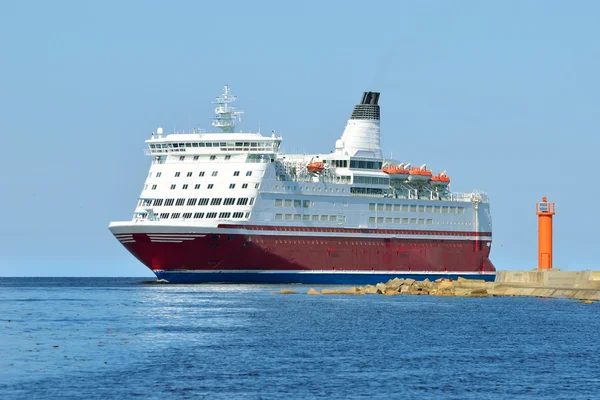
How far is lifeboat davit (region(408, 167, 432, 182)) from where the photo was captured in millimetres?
79500

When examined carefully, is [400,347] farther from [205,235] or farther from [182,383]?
[205,235]

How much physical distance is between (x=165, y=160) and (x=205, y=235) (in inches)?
358

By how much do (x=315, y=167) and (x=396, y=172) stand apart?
793 centimetres

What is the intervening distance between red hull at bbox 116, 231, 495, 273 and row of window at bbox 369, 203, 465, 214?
195 centimetres

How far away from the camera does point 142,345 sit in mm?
34906

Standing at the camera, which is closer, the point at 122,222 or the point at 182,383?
the point at 182,383

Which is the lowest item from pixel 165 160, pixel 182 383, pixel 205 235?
pixel 182 383


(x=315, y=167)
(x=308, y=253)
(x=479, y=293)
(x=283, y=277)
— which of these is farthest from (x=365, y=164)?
(x=479, y=293)

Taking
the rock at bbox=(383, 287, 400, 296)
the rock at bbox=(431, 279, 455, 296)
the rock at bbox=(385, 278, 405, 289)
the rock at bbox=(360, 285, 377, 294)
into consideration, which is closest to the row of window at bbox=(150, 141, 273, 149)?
the rock at bbox=(360, 285, 377, 294)

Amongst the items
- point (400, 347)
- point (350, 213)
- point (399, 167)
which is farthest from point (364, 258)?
point (400, 347)

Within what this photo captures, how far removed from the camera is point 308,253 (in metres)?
70.8

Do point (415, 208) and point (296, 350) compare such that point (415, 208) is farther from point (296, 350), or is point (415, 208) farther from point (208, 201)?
point (296, 350)

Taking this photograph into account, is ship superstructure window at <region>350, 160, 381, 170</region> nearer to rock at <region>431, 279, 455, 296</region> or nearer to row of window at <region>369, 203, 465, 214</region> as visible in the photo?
row of window at <region>369, 203, 465, 214</region>

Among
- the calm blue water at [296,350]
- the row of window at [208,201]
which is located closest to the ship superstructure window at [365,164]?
the row of window at [208,201]
